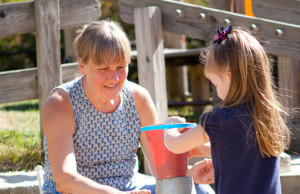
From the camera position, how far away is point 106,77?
2387 millimetres

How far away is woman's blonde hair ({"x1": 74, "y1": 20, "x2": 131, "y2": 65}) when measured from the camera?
235cm

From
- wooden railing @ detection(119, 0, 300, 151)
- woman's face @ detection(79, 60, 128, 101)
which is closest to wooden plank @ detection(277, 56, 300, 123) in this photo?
wooden railing @ detection(119, 0, 300, 151)

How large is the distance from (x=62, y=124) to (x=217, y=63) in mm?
780

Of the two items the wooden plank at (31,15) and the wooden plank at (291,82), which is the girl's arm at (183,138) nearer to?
the wooden plank at (31,15)

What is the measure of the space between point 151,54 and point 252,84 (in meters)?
1.64

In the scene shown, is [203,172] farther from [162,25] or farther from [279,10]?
[279,10]

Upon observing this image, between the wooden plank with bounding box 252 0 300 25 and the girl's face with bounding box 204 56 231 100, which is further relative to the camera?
the wooden plank with bounding box 252 0 300 25

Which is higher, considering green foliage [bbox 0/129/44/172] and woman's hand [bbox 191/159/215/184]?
woman's hand [bbox 191/159/215/184]

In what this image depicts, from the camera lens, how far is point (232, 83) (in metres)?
2.23

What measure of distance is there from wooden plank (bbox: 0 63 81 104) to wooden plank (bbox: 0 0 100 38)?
12.5 inches

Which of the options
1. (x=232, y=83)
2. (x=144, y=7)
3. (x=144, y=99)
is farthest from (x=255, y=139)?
(x=144, y=7)

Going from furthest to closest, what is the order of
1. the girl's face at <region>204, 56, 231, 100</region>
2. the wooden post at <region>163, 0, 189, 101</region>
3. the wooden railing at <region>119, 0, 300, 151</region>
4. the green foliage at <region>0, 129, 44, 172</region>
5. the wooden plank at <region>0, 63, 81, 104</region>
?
the wooden post at <region>163, 0, 189, 101</region>
the wooden plank at <region>0, 63, 81, 104</region>
the green foliage at <region>0, 129, 44, 172</region>
the wooden railing at <region>119, 0, 300, 151</region>
the girl's face at <region>204, 56, 231, 100</region>

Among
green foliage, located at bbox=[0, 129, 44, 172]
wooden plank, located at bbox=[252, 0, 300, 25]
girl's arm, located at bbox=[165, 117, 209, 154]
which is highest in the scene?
wooden plank, located at bbox=[252, 0, 300, 25]

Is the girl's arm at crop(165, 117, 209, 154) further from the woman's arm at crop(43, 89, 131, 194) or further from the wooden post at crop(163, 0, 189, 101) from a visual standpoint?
the wooden post at crop(163, 0, 189, 101)
